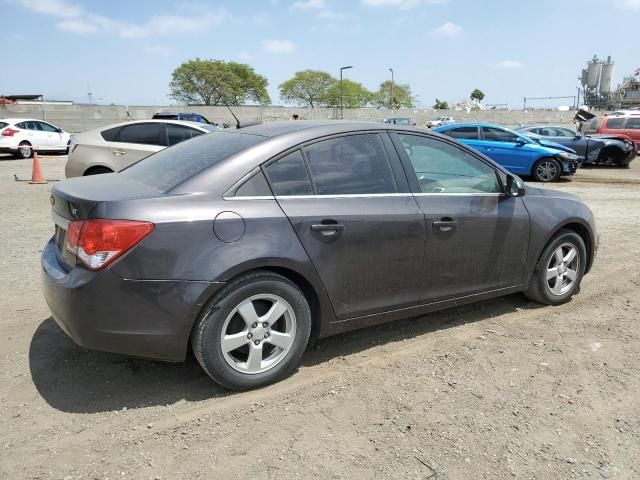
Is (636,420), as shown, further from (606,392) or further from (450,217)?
(450,217)

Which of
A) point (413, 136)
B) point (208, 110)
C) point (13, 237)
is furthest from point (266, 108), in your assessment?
point (413, 136)

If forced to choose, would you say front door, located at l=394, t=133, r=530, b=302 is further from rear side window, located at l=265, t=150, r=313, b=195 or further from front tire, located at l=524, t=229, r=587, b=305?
rear side window, located at l=265, t=150, r=313, b=195

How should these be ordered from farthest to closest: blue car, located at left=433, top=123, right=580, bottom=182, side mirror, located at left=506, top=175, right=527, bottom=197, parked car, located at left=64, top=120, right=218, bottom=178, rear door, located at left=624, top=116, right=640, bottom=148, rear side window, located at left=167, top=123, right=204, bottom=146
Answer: rear door, located at left=624, top=116, right=640, bottom=148 → blue car, located at left=433, top=123, right=580, bottom=182 → rear side window, located at left=167, top=123, right=204, bottom=146 → parked car, located at left=64, top=120, right=218, bottom=178 → side mirror, located at left=506, top=175, right=527, bottom=197

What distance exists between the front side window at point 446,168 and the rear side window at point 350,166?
10.5 inches

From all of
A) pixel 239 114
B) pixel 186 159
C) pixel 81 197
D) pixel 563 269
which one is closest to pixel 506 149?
pixel 563 269

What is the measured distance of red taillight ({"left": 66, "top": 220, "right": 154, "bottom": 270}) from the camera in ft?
9.24

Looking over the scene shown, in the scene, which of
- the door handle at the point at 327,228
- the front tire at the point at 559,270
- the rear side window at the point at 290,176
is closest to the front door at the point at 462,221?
the front tire at the point at 559,270

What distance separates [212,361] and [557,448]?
6.21ft

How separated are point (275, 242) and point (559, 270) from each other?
2.84 metres

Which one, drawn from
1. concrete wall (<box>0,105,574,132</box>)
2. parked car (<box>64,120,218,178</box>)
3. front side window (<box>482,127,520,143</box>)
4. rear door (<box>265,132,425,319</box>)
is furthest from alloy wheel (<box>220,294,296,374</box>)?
concrete wall (<box>0,105,574,132</box>)

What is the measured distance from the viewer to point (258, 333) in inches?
125

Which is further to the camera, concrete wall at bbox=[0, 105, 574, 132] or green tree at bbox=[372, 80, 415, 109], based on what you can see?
green tree at bbox=[372, 80, 415, 109]

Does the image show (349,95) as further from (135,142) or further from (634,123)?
(135,142)

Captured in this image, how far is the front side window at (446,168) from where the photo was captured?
3877 millimetres
